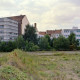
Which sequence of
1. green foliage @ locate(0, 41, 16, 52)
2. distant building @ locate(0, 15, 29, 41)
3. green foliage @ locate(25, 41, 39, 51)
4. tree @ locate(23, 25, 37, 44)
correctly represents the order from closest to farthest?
green foliage @ locate(25, 41, 39, 51) → green foliage @ locate(0, 41, 16, 52) → tree @ locate(23, 25, 37, 44) → distant building @ locate(0, 15, 29, 41)

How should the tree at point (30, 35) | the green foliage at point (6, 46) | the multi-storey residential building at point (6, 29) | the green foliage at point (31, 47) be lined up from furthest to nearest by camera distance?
the multi-storey residential building at point (6, 29), the tree at point (30, 35), the green foliage at point (6, 46), the green foliage at point (31, 47)

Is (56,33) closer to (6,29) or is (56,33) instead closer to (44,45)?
(6,29)

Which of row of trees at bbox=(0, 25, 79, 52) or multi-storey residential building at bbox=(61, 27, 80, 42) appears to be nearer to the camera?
row of trees at bbox=(0, 25, 79, 52)

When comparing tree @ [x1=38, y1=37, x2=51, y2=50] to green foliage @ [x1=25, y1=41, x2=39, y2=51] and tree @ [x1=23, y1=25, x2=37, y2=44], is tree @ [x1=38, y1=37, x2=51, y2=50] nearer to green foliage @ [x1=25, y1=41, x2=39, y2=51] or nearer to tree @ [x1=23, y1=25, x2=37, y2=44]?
tree @ [x1=23, y1=25, x2=37, y2=44]

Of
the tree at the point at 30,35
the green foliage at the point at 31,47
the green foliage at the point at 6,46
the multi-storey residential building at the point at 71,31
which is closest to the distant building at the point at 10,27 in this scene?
the green foliage at the point at 6,46

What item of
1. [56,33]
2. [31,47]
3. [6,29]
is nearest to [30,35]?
[31,47]

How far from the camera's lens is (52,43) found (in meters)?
46.6

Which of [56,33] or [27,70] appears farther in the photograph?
[56,33]

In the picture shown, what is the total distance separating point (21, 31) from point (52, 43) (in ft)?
48.4

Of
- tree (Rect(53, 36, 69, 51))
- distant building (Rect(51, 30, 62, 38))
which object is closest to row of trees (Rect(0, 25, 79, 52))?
tree (Rect(53, 36, 69, 51))

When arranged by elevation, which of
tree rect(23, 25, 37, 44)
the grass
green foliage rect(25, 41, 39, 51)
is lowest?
green foliage rect(25, 41, 39, 51)

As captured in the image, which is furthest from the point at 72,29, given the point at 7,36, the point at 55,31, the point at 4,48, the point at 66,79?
the point at 66,79

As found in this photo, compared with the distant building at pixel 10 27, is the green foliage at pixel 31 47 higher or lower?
lower

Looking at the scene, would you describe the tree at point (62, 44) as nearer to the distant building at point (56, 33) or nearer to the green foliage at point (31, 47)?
the green foliage at point (31, 47)
